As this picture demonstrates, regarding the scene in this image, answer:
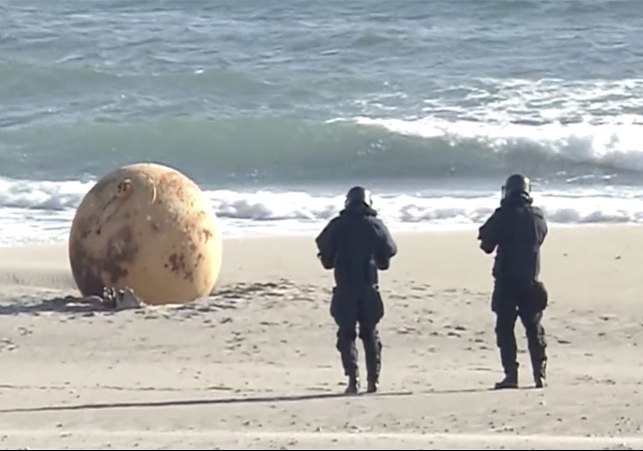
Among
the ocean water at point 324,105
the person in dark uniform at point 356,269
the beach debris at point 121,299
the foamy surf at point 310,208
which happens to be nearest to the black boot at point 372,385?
the person in dark uniform at point 356,269

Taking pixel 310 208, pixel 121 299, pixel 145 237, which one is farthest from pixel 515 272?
pixel 310 208

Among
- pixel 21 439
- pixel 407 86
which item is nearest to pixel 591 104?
pixel 407 86

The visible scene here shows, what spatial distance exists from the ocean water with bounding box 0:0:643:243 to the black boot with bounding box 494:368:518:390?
23.1ft

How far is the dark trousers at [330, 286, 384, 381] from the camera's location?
9203 millimetres

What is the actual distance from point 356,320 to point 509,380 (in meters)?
0.97

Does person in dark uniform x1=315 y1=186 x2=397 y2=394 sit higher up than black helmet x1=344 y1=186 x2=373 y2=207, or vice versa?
black helmet x1=344 y1=186 x2=373 y2=207

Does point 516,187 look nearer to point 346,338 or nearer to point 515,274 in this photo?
point 515,274

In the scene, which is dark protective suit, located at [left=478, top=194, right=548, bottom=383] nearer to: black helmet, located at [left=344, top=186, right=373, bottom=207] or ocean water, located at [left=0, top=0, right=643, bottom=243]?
black helmet, located at [left=344, top=186, right=373, bottom=207]

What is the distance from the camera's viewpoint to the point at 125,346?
35.0 feet

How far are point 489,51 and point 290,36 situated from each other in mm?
3970

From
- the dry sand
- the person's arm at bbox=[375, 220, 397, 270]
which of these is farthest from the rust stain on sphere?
the person's arm at bbox=[375, 220, 397, 270]

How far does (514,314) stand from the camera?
9414 millimetres

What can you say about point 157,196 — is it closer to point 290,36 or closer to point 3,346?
point 3,346

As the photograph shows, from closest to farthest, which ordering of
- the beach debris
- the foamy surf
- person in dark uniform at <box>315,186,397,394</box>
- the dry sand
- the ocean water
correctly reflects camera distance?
the dry sand < person in dark uniform at <box>315,186,397,394</box> < the beach debris < the foamy surf < the ocean water
